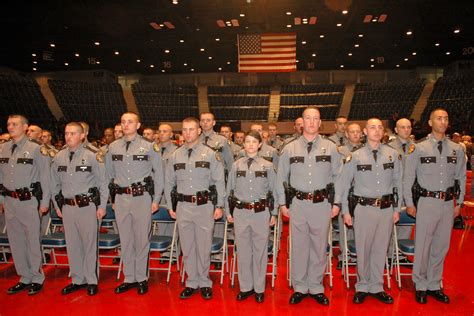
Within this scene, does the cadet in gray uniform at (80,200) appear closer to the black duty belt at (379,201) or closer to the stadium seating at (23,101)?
the black duty belt at (379,201)

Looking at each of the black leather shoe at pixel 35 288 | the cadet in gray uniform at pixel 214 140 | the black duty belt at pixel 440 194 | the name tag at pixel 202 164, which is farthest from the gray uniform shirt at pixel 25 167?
the black duty belt at pixel 440 194

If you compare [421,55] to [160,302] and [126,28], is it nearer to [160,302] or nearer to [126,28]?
[126,28]

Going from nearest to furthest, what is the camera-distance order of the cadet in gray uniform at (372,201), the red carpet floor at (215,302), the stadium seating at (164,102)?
the red carpet floor at (215,302) < the cadet in gray uniform at (372,201) < the stadium seating at (164,102)

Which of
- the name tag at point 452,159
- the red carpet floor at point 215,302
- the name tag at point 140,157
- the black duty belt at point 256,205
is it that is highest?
the name tag at point 140,157

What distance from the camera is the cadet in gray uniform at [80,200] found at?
15.6 ft

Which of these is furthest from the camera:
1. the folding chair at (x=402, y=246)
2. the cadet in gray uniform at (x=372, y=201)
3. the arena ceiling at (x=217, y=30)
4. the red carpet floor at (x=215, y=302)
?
the arena ceiling at (x=217, y=30)

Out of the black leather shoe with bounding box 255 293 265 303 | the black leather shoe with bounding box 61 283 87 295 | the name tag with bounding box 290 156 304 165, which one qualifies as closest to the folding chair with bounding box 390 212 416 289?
the name tag with bounding box 290 156 304 165

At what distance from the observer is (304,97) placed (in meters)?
24.2

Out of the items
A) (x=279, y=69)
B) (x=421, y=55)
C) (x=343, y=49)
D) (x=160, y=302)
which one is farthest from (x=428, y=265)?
(x=421, y=55)

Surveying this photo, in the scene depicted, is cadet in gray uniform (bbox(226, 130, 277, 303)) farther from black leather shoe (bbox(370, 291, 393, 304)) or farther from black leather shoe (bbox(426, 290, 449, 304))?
black leather shoe (bbox(426, 290, 449, 304))

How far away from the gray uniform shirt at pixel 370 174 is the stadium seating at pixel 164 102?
62.0 feet

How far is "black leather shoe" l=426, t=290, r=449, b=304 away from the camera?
4.42m

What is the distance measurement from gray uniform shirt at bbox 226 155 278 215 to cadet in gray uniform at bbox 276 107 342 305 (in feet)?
0.40

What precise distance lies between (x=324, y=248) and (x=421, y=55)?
22.8m
